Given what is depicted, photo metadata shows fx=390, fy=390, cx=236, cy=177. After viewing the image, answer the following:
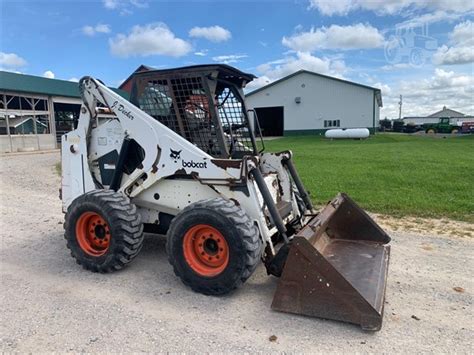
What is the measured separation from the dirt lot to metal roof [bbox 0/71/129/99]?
20.4 m

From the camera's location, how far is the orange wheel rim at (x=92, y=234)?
469 cm

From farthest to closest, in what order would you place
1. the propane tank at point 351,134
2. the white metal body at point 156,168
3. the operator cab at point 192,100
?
the propane tank at point 351,134
the operator cab at point 192,100
the white metal body at point 156,168

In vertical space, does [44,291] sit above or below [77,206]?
below

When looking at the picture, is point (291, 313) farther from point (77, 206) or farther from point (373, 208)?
point (373, 208)

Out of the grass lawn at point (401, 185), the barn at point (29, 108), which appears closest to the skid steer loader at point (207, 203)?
the grass lawn at point (401, 185)

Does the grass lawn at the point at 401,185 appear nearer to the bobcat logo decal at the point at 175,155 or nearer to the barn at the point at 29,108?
the bobcat logo decal at the point at 175,155

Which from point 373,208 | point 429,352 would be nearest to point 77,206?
point 429,352

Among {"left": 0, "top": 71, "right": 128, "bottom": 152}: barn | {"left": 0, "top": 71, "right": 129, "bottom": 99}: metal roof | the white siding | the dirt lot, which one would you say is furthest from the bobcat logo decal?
the white siding

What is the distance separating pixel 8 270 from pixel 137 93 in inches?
107

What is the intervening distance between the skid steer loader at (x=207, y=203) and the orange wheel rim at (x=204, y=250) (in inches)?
0.5

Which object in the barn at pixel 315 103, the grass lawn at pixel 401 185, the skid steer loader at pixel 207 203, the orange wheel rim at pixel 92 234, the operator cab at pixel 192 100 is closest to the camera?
the skid steer loader at pixel 207 203

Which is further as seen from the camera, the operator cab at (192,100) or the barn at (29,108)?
the barn at (29,108)

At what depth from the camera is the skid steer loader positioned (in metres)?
3.54

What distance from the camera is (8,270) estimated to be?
483 cm
